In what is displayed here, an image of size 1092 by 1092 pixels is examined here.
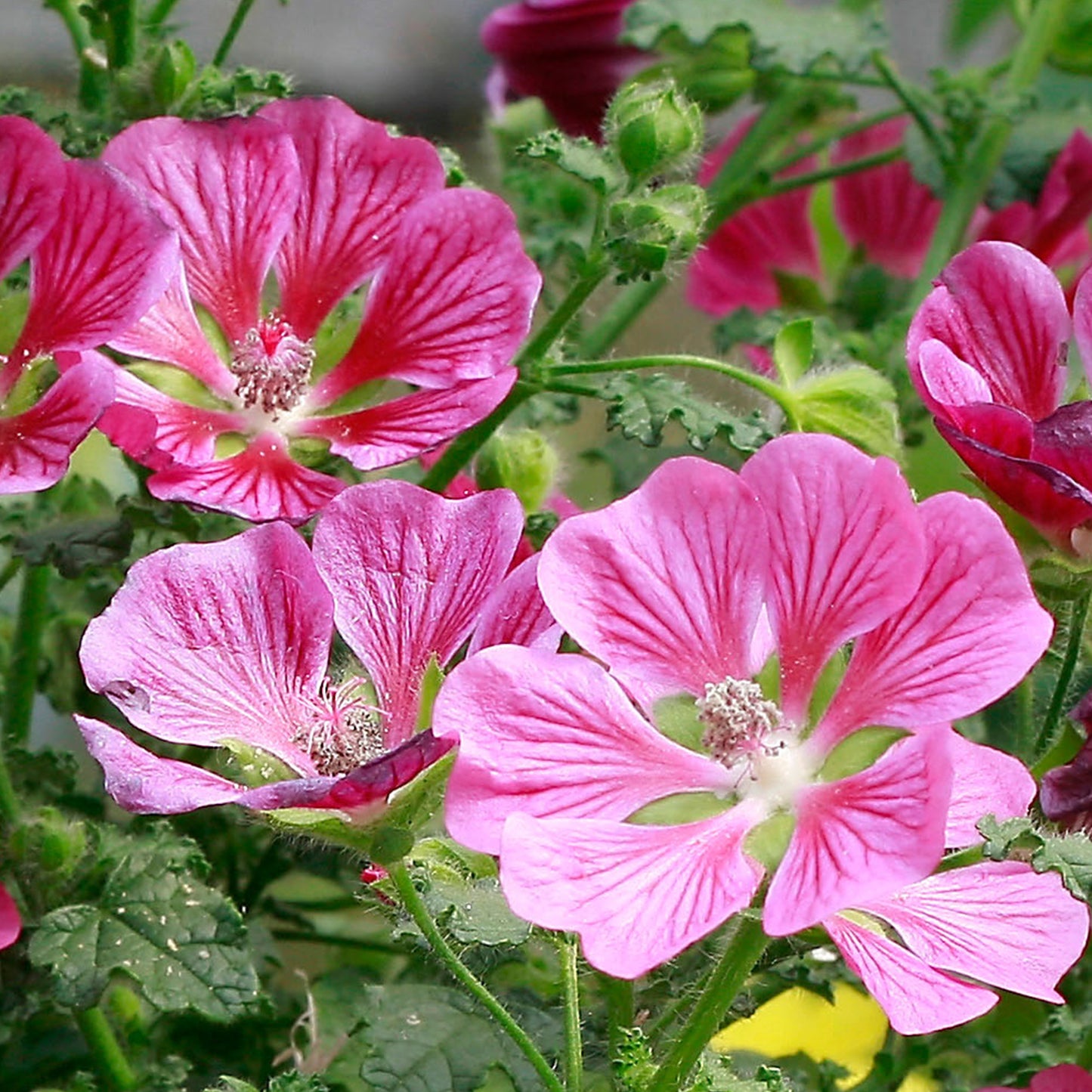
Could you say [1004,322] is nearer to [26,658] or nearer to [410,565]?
[410,565]

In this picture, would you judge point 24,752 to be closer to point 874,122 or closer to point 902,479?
point 902,479

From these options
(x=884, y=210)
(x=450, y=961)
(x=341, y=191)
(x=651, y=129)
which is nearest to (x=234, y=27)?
(x=341, y=191)

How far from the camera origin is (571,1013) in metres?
0.53

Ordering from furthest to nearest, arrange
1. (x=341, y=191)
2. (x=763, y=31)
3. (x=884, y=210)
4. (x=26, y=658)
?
1. (x=884, y=210)
2. (x=763, y=31)
3. (x=26, y=658)
4. (x=341, y=191)

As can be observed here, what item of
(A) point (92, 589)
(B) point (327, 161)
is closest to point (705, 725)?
(B) point (327, 161)

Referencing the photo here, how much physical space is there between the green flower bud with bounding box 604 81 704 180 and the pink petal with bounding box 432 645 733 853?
0.21 meters

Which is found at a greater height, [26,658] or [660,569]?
[660,569]

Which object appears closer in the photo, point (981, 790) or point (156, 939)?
point (981, 790)

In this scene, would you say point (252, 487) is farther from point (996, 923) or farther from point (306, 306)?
point (996, 923)

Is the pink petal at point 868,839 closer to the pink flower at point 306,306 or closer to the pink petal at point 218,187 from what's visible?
the pink flower at point 306,306

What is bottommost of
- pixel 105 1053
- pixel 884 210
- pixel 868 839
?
pixel 105 1053

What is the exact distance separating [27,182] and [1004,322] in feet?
1.10

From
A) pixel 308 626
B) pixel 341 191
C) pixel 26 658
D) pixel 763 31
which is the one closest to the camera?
pixel 308 626

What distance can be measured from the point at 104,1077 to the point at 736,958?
333 mm
